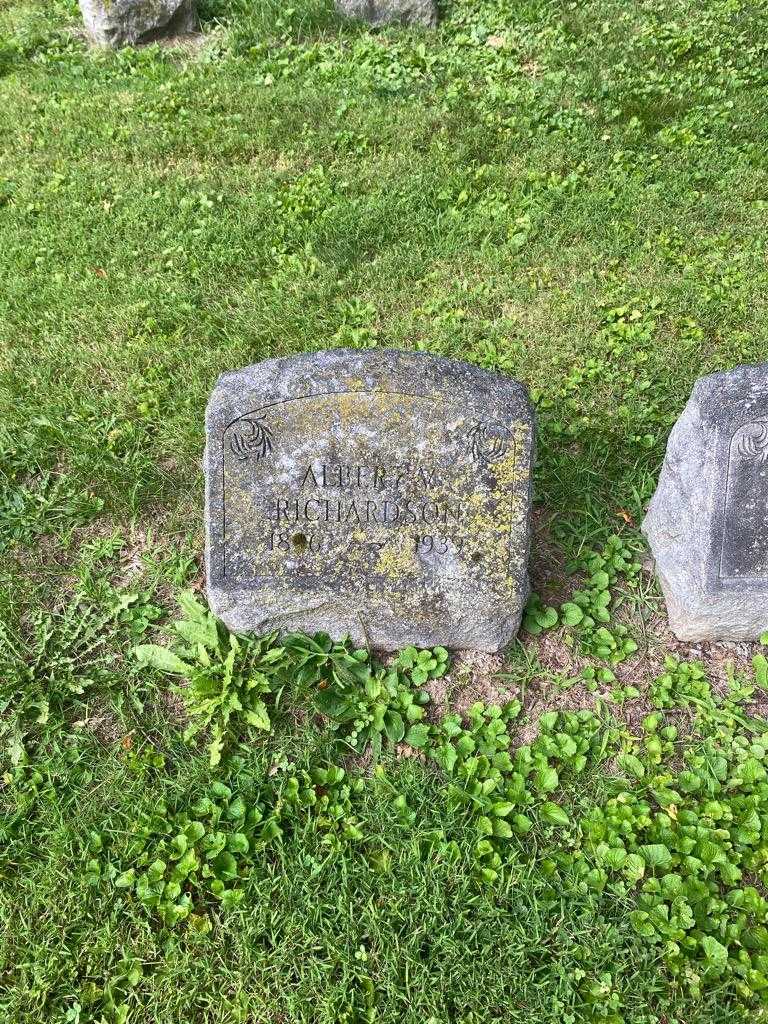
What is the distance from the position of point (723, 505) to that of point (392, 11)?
6.40 metres

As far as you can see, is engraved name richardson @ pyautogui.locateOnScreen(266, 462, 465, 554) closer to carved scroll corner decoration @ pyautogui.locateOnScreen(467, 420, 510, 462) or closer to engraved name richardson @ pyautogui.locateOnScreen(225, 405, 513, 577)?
engraved name richardson @ pyautogui.locateOnScreen(225, 405, 513, 577)

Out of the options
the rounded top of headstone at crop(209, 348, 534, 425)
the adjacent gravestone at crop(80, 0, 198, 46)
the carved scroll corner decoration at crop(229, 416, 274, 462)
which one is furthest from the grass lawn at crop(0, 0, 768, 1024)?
Answer: the rounded top of headstone at crop(209, 348, 534, 425)

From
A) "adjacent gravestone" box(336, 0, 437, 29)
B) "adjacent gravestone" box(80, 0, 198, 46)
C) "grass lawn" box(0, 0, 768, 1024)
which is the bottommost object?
"grass lawn" box(0, 0, 768, 1024)

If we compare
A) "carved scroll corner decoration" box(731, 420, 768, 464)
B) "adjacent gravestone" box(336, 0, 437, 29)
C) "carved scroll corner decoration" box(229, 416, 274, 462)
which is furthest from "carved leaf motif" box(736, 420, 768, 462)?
"adjacent gravestone" box(336, 0, 437, 29)

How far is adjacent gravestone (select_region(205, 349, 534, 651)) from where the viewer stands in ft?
9.06

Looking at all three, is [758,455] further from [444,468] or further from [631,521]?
[444,468]

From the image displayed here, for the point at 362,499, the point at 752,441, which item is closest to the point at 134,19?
the point at 362,499

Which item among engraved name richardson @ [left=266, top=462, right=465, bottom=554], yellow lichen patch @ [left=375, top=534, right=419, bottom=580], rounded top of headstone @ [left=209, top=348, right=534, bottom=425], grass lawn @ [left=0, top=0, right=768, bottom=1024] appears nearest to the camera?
grass lawn @ [left=0, top=0, right=768, bottom=1024]

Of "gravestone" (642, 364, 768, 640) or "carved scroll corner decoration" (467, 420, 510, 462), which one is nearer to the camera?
"carved scroll corner decoration" (467, 420, 510, 462)

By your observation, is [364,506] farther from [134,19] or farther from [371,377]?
[134,19]

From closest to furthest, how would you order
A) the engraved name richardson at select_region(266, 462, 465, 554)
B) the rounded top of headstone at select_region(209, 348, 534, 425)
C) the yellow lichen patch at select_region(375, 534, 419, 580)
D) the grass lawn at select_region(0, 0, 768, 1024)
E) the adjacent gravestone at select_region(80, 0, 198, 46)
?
the grass lawn at select_region(0, 0, 768, 1024)
the rounded top of headstone at select_region(209, 348, 534, 425)
the engraved name richardson at select_region(266, 462, 465, 554)
the yellow lichen patch at select_region(375, 534, 419, 580)
the adjacent gravestone at select_region(80, 0, 198, 46)

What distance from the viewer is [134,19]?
7.12m

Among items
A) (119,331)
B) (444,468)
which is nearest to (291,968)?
(444,468)

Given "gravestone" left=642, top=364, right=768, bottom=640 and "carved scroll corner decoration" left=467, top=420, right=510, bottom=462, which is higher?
"carved scroll corner decoration" left=467, top=420, right=510, bottom=462
